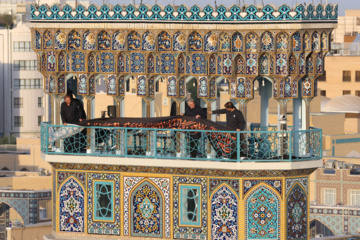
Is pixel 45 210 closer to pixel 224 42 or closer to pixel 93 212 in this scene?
pixel 93 212

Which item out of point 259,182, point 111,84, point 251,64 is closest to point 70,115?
point 111,84

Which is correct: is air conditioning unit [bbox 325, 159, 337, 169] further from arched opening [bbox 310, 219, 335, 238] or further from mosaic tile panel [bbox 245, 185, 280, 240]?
mosaic tile panel [bbox 245, 185, 280, 240]

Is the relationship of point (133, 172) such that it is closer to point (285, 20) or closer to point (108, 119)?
point (108, 119)

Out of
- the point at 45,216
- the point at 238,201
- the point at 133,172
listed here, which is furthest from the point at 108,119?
the point at 45,216

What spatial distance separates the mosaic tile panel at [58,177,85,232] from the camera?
30.6m

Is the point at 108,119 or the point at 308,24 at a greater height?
the point at 308,24

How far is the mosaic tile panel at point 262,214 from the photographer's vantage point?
29.1 m

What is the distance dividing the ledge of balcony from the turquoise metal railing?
99mm

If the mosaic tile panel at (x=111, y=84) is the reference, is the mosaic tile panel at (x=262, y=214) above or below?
below

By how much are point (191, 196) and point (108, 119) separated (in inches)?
103

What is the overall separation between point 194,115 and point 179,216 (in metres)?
2.24

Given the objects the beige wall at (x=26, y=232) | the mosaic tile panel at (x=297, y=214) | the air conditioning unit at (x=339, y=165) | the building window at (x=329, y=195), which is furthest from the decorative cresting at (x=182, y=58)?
the air conditioning unit at (x=339, y=165)

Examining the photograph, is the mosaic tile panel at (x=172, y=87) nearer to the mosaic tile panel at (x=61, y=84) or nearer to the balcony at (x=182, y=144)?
the balcony at (x=182, y=144)

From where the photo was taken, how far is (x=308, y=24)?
1149 inches
